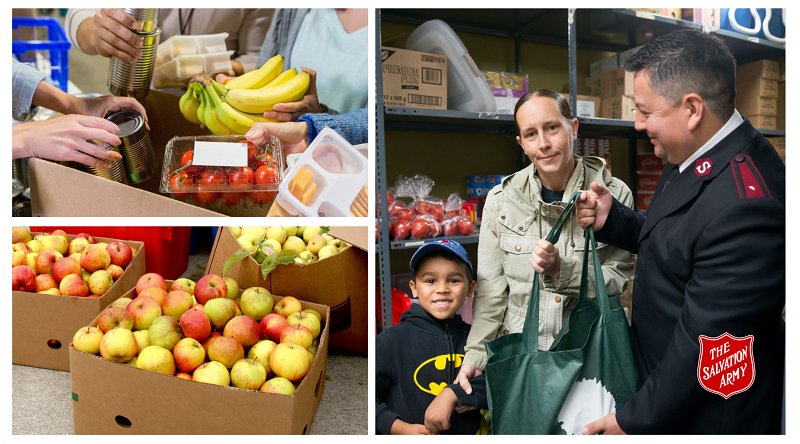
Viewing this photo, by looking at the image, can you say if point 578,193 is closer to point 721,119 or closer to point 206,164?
point 721,119


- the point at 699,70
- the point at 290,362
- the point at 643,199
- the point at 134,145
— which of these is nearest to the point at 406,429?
the point at 290,362

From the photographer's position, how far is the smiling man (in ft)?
2.89

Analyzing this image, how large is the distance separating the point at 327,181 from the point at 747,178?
3.11 feet

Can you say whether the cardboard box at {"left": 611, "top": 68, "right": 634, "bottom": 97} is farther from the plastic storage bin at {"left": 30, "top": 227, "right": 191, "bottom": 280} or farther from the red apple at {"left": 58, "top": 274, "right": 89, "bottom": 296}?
the red apple at {"left": 58, "top": 274, "right": 89, "bottom": 296}

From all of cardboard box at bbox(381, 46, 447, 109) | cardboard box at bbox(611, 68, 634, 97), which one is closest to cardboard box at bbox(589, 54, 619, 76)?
A: cardboard box at bbox(611, 68, 634, 97)

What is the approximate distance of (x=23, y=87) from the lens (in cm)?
111

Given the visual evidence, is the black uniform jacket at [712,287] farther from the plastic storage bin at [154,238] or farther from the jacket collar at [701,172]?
the plastic storage bin at [154,238]

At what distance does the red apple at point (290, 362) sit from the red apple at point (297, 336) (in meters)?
0.04

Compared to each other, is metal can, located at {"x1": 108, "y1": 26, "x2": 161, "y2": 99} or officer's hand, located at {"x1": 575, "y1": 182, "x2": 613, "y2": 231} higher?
metal can, located at {"x1": 108, "y1": 26, "x2": 161, "y2": 99}

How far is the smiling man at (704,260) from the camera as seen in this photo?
2.89ft

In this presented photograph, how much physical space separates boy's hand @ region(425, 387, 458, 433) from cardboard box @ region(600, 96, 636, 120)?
1652mm

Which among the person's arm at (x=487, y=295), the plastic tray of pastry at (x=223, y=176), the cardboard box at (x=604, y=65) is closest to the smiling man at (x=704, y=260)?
→ the person's arm at (x=487, y=295)

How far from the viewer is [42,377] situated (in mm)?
1246

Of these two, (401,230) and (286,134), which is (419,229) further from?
(286,134)
